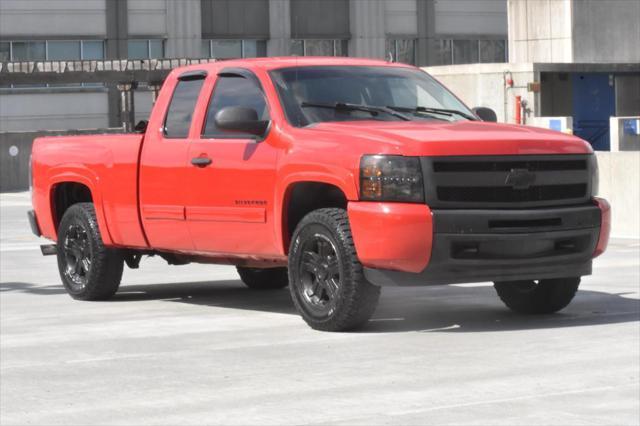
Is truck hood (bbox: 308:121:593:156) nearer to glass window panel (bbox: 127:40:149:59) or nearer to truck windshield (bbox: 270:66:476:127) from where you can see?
truck windshield (bbox: 270:66:476:127)

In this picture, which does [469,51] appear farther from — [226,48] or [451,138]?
[451,138]

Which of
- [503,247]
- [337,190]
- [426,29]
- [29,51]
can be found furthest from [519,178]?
[426,29]

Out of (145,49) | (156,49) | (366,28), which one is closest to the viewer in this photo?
(145,49)

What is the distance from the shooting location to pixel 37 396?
27.1 ft

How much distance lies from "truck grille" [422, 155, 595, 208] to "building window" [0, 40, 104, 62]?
52315 mm

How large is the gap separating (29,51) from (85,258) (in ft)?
163

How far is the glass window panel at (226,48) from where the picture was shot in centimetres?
6625

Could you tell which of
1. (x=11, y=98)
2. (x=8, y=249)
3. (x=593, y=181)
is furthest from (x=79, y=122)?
(x=593, y=181)

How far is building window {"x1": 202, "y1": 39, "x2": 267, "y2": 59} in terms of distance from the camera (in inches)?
2601

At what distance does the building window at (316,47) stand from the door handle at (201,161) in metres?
56.3

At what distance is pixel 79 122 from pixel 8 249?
4294cm

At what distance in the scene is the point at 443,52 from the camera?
72688 millimetres

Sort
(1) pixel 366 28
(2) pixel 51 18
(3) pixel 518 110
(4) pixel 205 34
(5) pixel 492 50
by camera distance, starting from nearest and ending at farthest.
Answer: (3) pixel 518 110 < (2) pixel 51 18 < (4) pixel 205 34 < (1) pixel 366 28 < (5) pixel 492 50

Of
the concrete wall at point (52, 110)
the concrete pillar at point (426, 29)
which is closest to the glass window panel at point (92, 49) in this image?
the concrete wall at point (52, 110)
